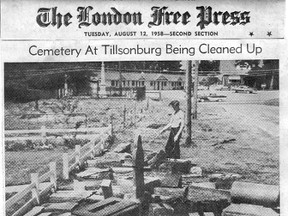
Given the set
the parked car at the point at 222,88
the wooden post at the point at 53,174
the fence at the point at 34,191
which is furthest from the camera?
the parked car at the point at 222,88

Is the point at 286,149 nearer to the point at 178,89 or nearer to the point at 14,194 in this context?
the point at 178,89

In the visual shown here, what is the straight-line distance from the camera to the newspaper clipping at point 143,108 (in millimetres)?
2881

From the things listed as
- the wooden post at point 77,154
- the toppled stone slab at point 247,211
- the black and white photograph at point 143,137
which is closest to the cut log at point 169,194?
the black and white photograph at point 143,137

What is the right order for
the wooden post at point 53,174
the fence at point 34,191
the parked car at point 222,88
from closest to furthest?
the fence at point 34,191
the wooden post at point 53,174
the parked car at point 222,88

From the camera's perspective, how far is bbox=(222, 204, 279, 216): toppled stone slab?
292 centimetres

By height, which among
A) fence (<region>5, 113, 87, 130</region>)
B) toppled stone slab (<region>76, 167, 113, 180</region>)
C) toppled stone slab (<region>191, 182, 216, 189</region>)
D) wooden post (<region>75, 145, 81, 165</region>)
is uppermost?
fence (<region>5, 113, 87, 130</region>)

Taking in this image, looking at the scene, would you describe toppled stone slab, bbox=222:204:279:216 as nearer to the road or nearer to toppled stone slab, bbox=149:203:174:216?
the road

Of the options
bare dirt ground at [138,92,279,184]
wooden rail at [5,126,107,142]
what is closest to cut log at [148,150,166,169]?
bare dirt ground at [138,92,279,184]

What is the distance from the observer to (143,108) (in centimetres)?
298

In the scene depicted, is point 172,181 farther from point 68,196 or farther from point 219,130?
point 68,196

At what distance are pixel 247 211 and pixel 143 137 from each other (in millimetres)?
867

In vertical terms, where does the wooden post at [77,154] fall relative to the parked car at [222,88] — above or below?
below

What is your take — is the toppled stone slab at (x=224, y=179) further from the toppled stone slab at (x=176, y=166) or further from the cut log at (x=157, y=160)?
the cut log at (x=157, y=160)

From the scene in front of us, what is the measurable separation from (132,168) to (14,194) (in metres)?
0.82
